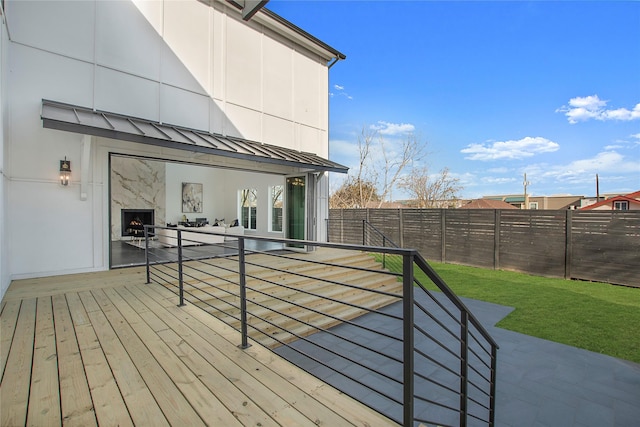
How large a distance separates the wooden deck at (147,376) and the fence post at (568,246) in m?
8.76

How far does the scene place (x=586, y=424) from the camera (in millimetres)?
2498

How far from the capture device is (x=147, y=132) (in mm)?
4770

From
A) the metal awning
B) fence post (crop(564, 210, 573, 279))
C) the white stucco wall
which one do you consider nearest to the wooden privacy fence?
fence post (crop(564, 210, 573, 279))

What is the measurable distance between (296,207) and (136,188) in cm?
776

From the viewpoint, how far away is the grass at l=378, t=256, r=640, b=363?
414 cm

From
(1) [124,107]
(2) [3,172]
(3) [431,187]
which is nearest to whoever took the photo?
(2) [3,172]

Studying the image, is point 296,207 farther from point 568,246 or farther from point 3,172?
point 568,246

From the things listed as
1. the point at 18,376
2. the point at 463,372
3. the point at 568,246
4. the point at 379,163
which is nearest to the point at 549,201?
the point at 379,163

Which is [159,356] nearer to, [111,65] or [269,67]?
[111,65]

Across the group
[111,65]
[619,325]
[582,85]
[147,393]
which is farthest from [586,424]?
[582,85]

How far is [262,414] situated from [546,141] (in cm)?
2474

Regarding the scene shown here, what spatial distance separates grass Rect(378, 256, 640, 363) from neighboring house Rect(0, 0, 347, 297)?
490 cm

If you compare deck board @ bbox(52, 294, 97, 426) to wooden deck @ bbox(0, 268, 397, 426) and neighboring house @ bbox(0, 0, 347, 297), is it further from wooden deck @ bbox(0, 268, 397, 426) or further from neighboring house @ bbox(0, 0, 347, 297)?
neighboring house @ bbox(0, 0, 347, 297)

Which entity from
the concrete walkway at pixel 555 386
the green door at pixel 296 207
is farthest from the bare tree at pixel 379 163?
the concrete walkway at pixel 555 386
